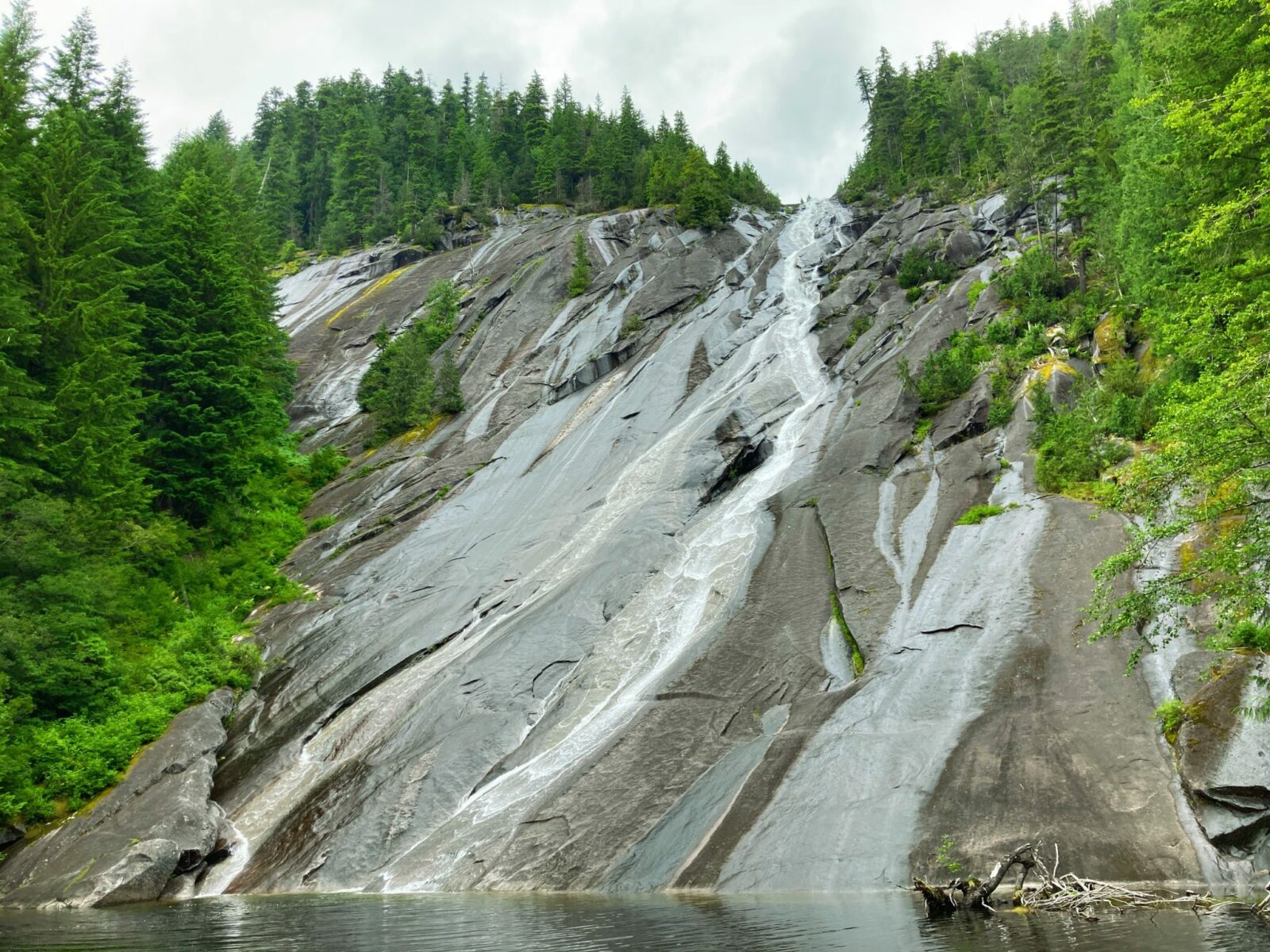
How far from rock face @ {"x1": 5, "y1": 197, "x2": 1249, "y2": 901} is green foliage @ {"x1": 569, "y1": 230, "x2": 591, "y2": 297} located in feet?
47.5

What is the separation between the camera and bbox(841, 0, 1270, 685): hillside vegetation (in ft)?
35.5

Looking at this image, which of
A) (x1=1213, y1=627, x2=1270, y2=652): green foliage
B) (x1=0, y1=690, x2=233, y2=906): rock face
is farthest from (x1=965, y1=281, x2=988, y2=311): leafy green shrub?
(x1=0, y1=690, x2=233, y2=906): rock face

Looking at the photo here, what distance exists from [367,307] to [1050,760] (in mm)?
57232

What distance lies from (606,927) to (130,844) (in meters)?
12.1

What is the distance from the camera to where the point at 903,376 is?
3097 centimetres

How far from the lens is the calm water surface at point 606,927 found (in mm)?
9180

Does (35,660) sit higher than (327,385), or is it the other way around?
(327,385)

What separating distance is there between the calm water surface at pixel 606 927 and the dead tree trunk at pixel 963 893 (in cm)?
33

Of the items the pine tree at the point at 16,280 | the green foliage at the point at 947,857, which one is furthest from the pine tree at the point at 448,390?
the green foliage at the point at 947,857

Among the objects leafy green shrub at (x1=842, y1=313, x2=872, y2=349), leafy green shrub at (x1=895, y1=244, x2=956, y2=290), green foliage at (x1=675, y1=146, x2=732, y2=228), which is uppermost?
green foliage at (x1=675, y1=146, x2=732, y2=228)

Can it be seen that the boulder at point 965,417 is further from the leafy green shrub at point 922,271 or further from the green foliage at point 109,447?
the green foliage at point 109,447

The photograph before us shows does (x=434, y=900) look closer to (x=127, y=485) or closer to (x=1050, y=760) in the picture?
(x=1050, y=760)

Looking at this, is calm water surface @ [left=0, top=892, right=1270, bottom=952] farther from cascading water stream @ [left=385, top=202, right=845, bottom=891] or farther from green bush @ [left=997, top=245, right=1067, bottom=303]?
green bush @ [left=997, top=245, right=1067, bottom=303]

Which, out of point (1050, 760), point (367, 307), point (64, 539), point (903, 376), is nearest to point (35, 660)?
point (64, 539)
